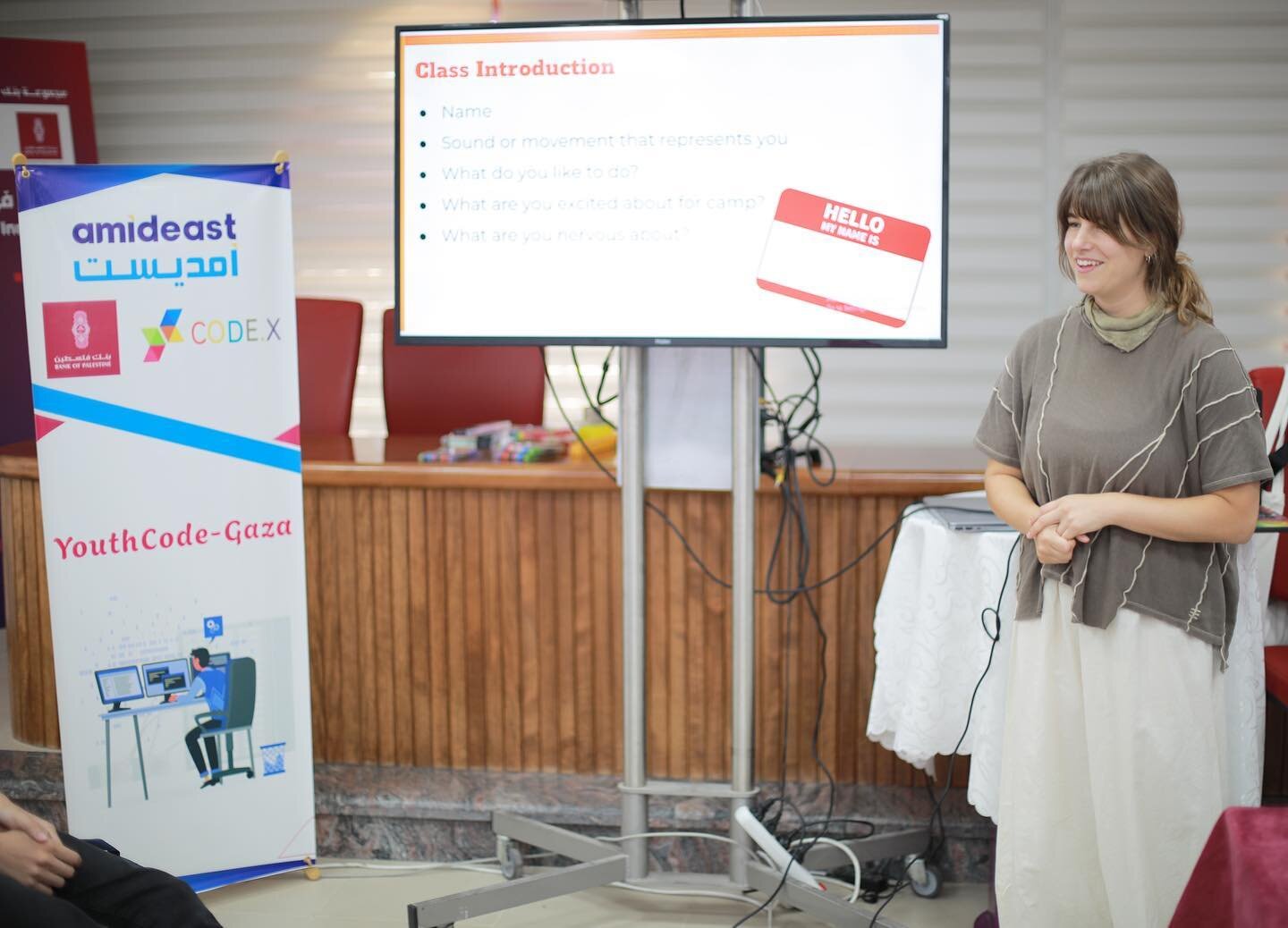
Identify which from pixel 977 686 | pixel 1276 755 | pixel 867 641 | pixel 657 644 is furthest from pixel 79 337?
pixel 1276 755

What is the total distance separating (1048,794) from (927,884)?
0.83m

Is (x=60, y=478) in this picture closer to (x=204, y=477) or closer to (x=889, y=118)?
(x=204, y=477)

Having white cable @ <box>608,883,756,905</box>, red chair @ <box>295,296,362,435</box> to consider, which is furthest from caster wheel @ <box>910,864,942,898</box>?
red chair @ <box>295,296,362,435</box>

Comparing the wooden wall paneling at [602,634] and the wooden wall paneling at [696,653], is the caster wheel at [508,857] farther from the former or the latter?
the wooden wall paneling at [696,653]

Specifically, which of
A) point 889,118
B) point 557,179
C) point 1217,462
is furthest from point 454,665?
point 1217,462

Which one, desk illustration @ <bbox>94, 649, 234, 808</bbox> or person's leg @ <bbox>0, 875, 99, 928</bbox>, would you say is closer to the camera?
person's leg @ <bbox>0, 875, 99, 928</bbox>

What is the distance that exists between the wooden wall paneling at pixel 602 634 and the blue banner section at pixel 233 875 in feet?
2.42

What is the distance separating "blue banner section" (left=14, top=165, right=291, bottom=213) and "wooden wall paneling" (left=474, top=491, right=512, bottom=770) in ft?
2.99

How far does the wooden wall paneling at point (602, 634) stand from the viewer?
294 centimetres

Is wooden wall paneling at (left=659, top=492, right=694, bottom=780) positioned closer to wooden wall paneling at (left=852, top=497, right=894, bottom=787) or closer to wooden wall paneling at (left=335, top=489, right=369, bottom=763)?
wooden wall paneling at (left=852, top=497, right=894, bottom=787)

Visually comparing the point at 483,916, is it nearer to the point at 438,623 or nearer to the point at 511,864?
the point at 511,864

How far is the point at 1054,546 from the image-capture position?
1931 millimetres

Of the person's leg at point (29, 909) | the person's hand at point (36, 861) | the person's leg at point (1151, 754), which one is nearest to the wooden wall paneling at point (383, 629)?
the person's hand at point (36, 861)

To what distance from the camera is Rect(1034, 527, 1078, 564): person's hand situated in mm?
1919
